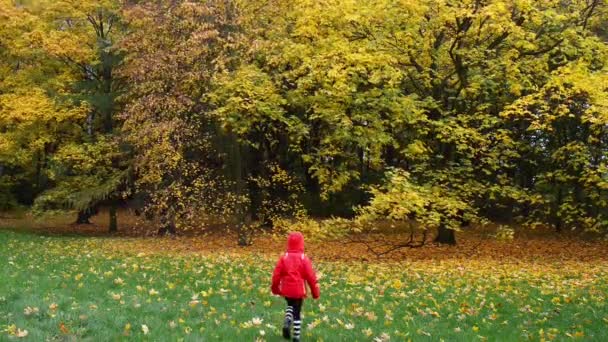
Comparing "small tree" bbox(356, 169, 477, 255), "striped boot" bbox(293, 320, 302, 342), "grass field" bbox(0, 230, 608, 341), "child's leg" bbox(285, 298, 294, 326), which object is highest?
"small tree" bbox(356, 169, 477, 255)

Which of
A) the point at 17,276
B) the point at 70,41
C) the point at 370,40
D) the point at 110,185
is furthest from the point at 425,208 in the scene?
the point at 70,41

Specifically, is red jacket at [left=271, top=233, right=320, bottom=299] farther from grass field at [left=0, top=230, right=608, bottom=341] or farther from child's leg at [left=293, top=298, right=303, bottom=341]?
grass field at [left=0, top=230, right=608, bottom=341]

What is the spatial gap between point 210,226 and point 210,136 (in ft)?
24.1

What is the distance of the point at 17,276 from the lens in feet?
38.0

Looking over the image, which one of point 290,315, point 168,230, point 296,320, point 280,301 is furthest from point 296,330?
point 168,230

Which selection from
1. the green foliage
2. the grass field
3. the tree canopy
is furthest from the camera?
the tree canopy

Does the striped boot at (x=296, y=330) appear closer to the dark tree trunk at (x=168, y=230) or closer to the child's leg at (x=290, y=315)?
the child's leg at (x=290, y=315)

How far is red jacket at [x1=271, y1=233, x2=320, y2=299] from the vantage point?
692 centimetres

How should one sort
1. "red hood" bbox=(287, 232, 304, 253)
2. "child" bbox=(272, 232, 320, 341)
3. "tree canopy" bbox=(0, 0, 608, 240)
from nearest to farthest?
"child" bbox=(272, 232, 320, 341), "red hood" bbox=(287, 232, 304, 253), "tree canopy" bbox=(0, 0, 608, 240)

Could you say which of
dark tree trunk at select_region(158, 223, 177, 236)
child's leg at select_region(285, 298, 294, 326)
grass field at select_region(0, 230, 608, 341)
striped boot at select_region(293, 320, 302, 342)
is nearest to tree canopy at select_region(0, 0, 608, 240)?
dark tree trunk at select_region(158, 223, 177, 236)

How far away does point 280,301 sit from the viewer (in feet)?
31.2

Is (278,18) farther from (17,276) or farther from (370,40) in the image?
(17,276)

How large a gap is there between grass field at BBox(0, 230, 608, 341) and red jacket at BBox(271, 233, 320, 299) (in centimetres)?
65

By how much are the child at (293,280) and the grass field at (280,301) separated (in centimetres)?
42
